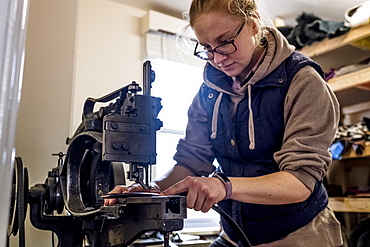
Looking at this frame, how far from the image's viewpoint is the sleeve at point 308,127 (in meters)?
1.00

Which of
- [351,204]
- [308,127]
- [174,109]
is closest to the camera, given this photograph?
[308,127]

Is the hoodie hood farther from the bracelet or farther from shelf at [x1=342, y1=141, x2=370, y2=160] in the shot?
shelf at [x1=342, y1=141, x2=370, y2=160]

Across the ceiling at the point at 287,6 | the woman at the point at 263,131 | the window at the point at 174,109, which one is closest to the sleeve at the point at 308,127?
the woman at the point at 263,131

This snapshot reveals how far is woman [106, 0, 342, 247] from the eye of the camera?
1.01 m

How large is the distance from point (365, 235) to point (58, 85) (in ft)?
6.32

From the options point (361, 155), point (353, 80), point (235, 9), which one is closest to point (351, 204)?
point (361, 155)

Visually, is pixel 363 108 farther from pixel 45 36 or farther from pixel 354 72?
pixel 45 36

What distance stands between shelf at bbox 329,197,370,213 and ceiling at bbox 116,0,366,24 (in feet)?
4.44

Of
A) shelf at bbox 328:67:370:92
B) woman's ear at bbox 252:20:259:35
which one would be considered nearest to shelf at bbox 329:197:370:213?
shelf at bbox 328:67:370:92

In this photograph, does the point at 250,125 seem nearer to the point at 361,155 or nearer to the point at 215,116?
the point at 215,116

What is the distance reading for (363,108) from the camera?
290 centimetres

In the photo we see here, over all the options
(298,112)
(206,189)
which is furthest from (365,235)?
(206,189)

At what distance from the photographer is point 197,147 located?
4.26ft

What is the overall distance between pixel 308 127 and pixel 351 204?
152 centimetres
